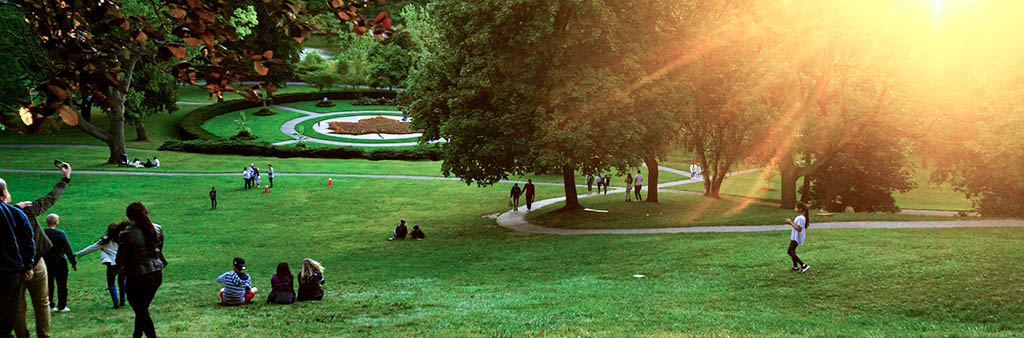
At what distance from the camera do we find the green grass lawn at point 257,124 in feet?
227

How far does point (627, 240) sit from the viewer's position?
25.4 meters

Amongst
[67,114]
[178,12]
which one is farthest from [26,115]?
[178,12]

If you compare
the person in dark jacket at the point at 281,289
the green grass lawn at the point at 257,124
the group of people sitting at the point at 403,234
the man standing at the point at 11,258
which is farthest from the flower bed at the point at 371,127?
the man standing at the point at 11,258

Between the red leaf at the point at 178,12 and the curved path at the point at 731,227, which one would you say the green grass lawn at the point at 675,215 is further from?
the red leaf at the point at 178,12

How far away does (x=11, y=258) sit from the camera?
8031 mm

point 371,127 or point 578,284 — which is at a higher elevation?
point 371,127

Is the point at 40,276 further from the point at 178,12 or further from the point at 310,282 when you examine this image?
the point at 178,12

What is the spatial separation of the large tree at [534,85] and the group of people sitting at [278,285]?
A: 13.1m

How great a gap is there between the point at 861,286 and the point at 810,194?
1234 inches

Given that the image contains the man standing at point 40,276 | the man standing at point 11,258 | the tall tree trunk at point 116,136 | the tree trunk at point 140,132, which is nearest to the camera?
the man standing at point 11,258

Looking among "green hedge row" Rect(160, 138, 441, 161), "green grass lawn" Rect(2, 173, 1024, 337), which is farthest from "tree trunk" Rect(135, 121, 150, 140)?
"green grass lawn" Rect(2, 173, 1024, 337)

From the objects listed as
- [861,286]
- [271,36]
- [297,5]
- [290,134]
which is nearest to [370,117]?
[290,134]

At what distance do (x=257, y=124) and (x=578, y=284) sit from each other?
6478 cm

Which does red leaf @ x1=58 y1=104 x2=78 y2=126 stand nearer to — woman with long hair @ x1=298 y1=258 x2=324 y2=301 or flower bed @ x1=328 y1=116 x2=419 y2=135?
woman with long hair @ x1=298 y1=258 x2=324 y2=301
